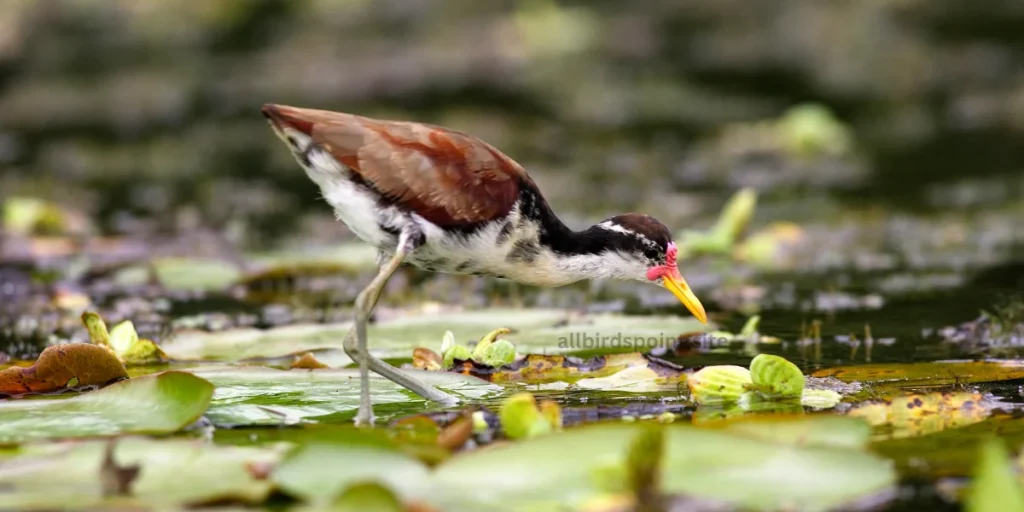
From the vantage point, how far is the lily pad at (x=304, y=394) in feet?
15.8

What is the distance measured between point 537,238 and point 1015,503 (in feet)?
9.22

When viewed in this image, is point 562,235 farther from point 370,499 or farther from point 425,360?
point 370,499

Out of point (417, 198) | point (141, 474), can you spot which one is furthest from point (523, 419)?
point (417, 198)

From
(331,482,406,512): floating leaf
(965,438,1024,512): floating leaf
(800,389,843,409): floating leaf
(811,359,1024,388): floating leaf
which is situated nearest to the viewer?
(965,438,1024,512): floating leaf

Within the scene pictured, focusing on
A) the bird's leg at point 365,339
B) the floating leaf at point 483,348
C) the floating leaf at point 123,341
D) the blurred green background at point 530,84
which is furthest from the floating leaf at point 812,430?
the blurred green background at point 530,84

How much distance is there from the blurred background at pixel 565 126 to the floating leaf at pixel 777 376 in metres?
3.07

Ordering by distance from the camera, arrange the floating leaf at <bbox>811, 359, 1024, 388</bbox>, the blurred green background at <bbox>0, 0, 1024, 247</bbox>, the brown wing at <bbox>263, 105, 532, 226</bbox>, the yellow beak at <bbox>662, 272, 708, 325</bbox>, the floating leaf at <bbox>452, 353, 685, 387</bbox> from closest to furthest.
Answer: the brown wing at <bbox>263, 105, 532, 226</bbox> → the floating leaf at <bbox>811, 359, 1024, 388</bbox> → the floating leaf at <bbox>452, 353, 685, 387</bbox> → the yellow beak at <bbox>662, 272, 708, 325</bbox> → the blurred green background at <bbox>0, 0, 1024, 247</bbox>

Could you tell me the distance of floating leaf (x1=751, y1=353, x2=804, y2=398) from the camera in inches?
199

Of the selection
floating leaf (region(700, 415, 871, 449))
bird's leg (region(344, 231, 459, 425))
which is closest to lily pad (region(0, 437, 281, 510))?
bird's leg (region(344, 231, 459, 425))

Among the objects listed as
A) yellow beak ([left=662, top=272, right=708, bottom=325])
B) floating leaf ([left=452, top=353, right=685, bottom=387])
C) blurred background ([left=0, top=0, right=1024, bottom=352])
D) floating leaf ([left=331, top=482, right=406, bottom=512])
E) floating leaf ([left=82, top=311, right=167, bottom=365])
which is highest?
blurred background ([left=0, top=0, right=1024, bottom=352])

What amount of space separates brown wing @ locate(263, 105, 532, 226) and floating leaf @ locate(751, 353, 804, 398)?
1213 mm

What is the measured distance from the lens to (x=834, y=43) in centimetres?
1673

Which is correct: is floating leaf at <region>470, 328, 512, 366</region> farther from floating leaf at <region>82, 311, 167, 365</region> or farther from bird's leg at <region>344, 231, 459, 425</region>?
floating leaf at <region>82, 311, 167, 365</region>

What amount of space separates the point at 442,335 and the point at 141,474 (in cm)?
300
